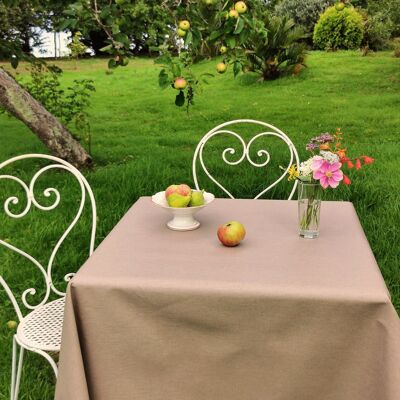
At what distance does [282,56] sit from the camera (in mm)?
11055

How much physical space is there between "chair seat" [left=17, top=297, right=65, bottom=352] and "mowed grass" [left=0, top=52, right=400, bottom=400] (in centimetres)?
42

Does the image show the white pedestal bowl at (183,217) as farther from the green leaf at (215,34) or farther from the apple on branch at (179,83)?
the green leaf at (215,34)

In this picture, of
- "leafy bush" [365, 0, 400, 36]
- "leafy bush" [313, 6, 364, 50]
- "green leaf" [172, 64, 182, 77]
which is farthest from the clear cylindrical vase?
"leafy bush" [313, 6, 364, 50]

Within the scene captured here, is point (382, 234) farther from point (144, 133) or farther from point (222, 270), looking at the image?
point (144, 133)

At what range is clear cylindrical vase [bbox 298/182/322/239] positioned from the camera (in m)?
2.00

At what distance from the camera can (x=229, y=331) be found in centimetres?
170

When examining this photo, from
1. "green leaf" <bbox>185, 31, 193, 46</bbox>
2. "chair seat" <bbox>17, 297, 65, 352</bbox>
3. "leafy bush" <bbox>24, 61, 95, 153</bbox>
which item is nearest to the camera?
"chair seat" <bbox>17, 297, 65, 352</bbox>

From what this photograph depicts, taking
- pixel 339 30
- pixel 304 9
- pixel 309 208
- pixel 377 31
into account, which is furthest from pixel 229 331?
pixel 304 9

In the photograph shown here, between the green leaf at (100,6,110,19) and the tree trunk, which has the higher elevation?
the green leaf at (100,6,110,19)

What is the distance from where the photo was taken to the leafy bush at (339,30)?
13.4 metres

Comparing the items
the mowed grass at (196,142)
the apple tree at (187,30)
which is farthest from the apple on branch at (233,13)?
the mowed grass at (196,142)

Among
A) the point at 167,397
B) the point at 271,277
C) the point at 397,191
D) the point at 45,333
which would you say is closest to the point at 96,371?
the point at 167,397

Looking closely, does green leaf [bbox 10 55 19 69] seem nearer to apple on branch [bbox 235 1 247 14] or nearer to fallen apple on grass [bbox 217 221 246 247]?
apple on branch [bbox 235 1 247 14]

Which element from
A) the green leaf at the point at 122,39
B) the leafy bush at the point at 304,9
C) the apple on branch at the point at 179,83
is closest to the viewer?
the apple on branch at the point at 179,83
